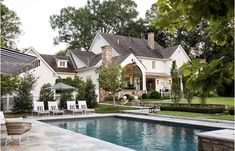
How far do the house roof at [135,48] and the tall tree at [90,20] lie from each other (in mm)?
Answer: 13150

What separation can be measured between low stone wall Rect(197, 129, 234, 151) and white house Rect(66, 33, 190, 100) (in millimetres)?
29073

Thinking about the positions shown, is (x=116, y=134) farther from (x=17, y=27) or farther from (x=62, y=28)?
(x=62, y=28)

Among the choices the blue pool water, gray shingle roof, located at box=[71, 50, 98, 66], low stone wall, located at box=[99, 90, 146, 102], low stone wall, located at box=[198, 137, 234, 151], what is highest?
gray shingle roof, located at box=[71, 50, 98, 66]

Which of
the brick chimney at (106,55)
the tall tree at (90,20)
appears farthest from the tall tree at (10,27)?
the tall tree at (90,20)

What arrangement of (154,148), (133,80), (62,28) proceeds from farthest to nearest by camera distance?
(62,28), (133,80), (154,148)

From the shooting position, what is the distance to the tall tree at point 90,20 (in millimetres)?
58688

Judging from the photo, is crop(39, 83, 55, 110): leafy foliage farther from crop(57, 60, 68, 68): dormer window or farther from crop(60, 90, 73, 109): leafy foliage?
crop(57, 60, 68, 68): dormer window

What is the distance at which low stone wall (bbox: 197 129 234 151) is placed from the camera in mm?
7576

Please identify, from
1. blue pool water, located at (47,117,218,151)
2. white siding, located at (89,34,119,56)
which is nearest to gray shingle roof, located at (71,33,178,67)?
white siding, located at (89,34,119,56)

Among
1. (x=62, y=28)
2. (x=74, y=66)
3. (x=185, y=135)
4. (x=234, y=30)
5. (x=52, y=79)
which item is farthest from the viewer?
(x=62, y=28)

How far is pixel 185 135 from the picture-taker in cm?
1474

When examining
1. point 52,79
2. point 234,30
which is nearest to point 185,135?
point 234,30

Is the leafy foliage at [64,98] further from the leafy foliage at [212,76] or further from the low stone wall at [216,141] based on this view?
the leafy foliage at [212,76]

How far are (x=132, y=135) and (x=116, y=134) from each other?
0.93m
